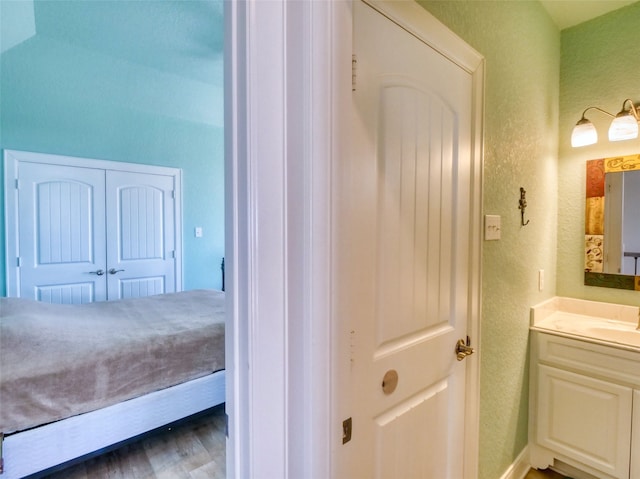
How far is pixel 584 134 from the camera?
176 centimetres

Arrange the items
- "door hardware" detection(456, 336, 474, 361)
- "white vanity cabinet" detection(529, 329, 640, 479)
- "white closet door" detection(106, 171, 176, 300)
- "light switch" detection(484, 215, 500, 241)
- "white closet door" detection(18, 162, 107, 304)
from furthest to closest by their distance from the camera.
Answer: "white closet door" detection(106, 171, 176, 300), "white closet door" detection(18, 162, 107, 304), "white vanity cabinet" detection(529, 329, 640, 479), "light switch" detection(484, 215, 500, 241), "door hardware" detection(456, 336, 474, 361)

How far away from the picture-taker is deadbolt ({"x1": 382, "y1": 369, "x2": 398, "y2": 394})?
3.09 feet

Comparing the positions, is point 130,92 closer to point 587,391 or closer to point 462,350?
point 462,350

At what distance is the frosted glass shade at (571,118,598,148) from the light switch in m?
0.86

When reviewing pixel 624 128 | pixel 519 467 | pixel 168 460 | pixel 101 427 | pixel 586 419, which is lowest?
pixel 168 460

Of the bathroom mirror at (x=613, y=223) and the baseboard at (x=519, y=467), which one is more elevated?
the bathroom mirror at (x=613, y=223)

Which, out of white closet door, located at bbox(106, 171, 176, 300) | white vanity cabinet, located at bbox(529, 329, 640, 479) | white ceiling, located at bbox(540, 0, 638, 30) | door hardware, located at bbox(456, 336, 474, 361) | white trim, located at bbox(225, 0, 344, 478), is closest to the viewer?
white trim, located at bbox(225, 0, 344, 478)

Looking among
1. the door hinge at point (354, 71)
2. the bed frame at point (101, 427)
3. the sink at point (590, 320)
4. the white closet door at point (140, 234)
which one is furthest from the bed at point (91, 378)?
the sink at point (590, 320)

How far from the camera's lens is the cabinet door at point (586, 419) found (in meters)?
1.48

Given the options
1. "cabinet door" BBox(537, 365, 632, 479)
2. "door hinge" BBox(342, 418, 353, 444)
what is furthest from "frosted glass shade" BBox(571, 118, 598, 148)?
"door hinge" BBox(342, 418, 353, 444)

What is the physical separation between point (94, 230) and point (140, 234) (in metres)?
0.45

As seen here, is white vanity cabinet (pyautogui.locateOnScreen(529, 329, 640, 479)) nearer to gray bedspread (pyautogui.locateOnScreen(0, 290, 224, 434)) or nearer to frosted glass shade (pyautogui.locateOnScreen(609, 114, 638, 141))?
frosted glass shade (pyautogui.locateOnScreen(609, 114, 638, 141))

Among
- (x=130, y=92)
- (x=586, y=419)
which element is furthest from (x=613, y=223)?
(x=130, y=92)

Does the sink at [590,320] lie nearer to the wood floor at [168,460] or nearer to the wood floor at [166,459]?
the wood floor at [168,460]
